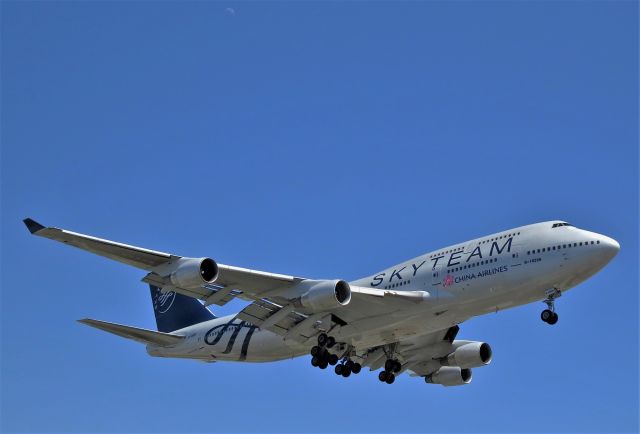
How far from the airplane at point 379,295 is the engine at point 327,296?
0.05m

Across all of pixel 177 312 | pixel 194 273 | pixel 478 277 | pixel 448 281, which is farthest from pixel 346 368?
pixel 177 312

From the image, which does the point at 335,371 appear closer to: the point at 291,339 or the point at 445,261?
the point at 291,339

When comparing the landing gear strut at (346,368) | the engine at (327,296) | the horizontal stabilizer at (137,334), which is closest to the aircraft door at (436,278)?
the engine at (327,296)

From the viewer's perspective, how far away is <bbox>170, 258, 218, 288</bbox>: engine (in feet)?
110

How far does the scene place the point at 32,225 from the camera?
30922mm

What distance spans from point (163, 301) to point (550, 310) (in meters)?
22.5

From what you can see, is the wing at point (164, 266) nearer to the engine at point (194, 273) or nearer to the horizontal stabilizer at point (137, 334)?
the engine at point (194, 273)

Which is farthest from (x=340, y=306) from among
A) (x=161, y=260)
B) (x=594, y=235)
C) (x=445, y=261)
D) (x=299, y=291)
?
(x=594, y=235)

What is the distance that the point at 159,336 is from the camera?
43469mm

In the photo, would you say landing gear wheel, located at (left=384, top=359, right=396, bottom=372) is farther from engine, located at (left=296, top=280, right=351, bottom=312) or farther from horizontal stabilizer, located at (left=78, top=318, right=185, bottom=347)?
horizontal stabilizer, located at (left=78, top=318, right=185, bottom=347)

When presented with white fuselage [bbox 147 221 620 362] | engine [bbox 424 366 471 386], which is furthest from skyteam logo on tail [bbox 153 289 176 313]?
engine [bbox 424 366 471 386]

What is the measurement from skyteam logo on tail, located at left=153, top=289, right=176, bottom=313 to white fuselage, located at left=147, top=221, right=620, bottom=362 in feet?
32.8

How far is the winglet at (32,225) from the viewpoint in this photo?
3077cm

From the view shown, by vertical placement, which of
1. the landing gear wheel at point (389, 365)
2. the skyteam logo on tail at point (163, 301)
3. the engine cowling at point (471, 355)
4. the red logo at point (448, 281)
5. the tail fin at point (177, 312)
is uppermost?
the skyteam logo on tail at point (163, 301)
